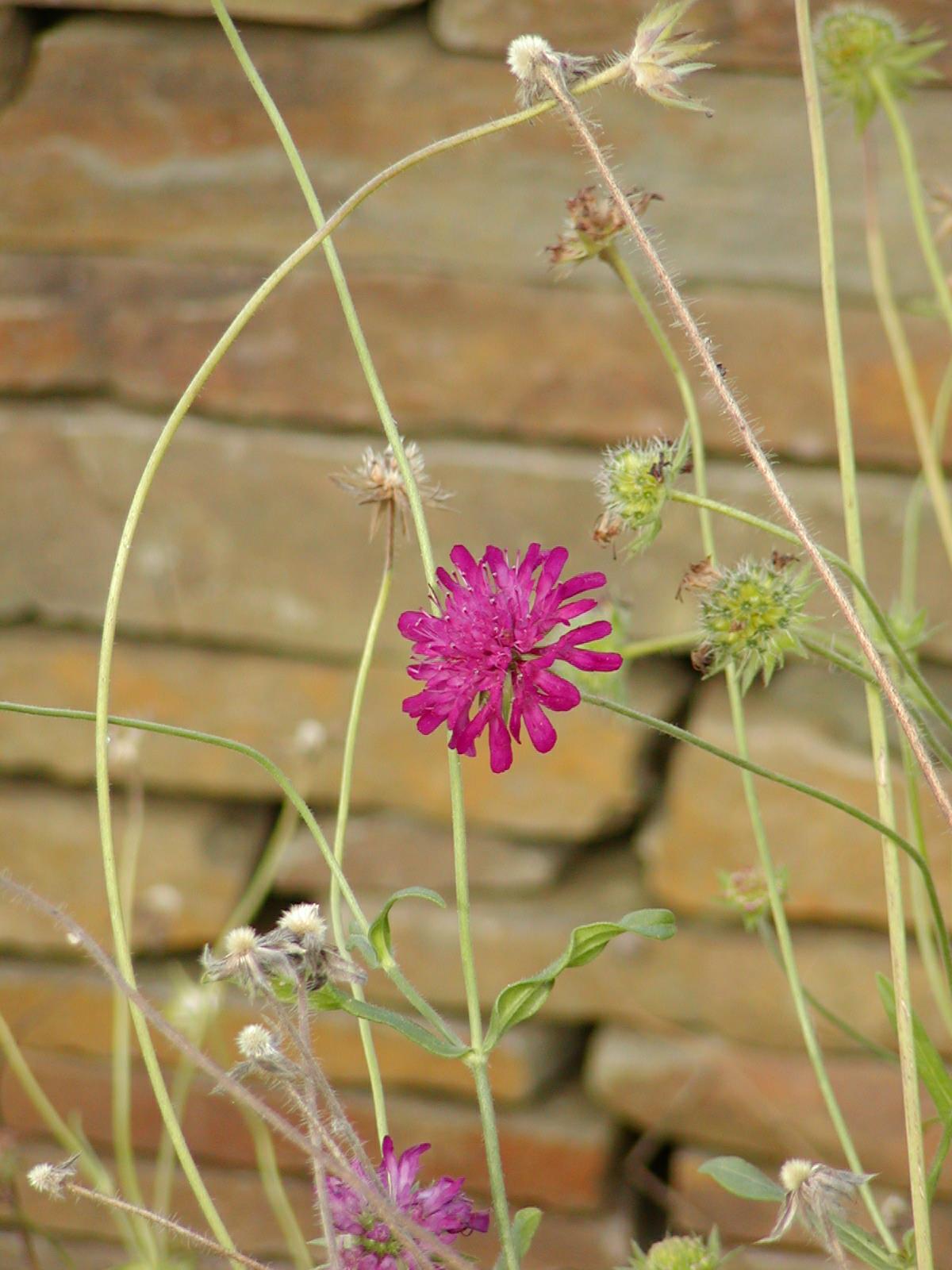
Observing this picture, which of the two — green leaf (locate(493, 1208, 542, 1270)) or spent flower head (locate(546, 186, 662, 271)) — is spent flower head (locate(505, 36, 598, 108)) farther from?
green leaf (locate(493, 1208, 542, 1270))

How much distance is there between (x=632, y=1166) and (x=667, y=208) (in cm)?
68

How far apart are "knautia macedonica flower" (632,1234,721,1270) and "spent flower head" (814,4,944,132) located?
333mm

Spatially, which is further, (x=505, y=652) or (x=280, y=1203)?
(x=280, y=1203)

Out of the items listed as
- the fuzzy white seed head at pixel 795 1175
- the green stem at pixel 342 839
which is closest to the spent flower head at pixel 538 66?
the green stem at pixel 342 839

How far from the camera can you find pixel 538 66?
0.30 meters

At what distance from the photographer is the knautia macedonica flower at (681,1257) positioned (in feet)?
1.13

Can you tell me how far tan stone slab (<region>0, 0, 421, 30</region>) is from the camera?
0.95 meters

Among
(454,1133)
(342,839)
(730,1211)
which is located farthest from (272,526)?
(342,839)

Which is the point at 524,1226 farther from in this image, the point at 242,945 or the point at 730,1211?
the point at 730,1211

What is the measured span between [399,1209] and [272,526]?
0.76 meters

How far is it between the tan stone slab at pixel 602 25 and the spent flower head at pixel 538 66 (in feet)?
2.05

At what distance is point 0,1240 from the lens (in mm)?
1112

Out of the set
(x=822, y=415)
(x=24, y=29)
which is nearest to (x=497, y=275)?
(x=822, y=415)

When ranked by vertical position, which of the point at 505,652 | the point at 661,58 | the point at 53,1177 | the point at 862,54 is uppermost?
the point at 862,54
